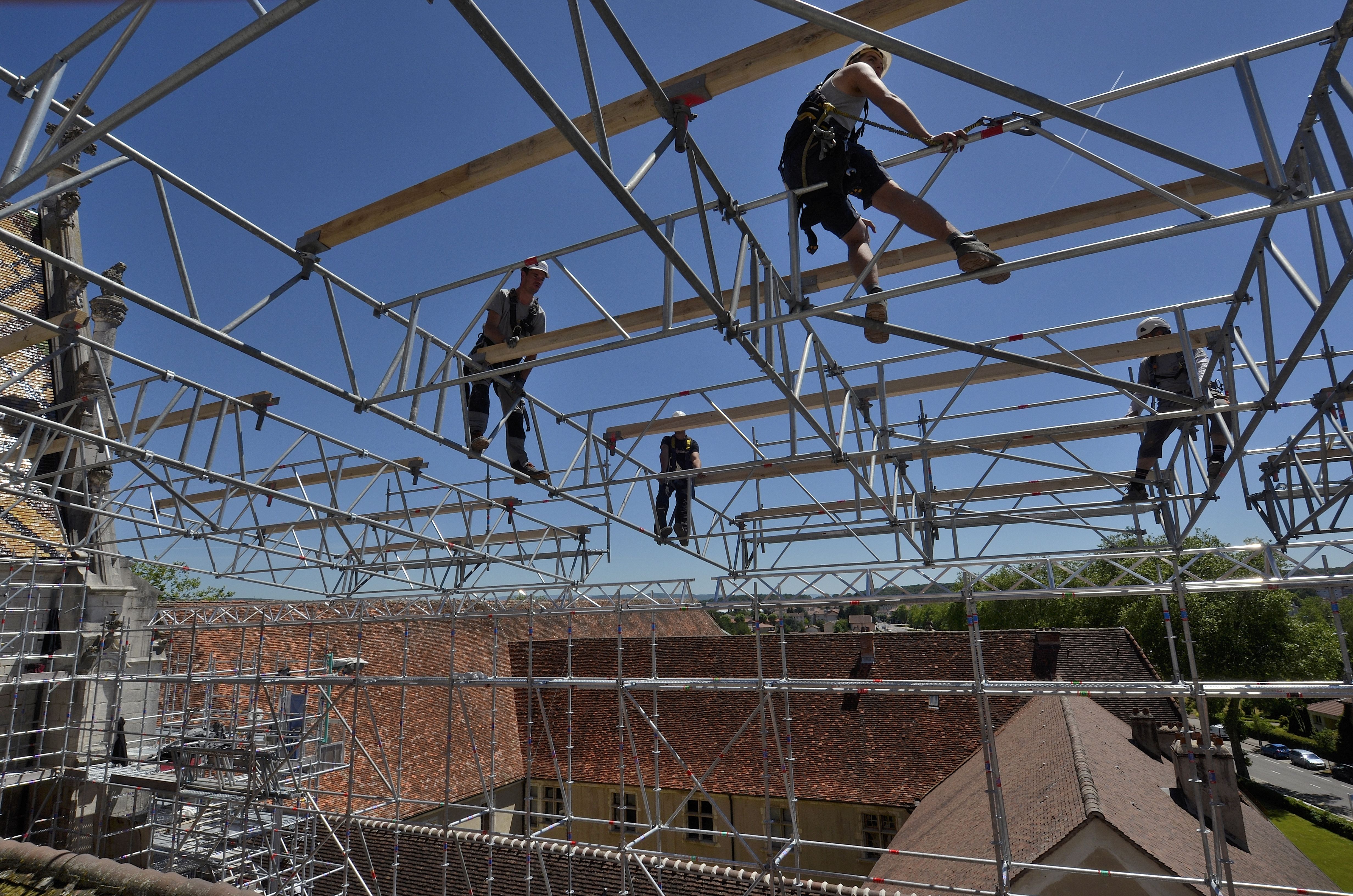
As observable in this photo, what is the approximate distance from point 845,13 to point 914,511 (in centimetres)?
896

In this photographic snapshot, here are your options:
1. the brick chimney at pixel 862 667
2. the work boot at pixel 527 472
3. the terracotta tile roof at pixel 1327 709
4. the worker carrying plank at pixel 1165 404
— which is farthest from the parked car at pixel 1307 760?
the work boot at pixel 527 472

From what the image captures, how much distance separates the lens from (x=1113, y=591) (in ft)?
26.5

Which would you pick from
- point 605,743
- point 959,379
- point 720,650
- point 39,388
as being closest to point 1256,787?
point 720,650

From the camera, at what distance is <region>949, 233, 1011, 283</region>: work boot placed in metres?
4.16

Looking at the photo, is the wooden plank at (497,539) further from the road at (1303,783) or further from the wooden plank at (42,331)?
the road at (1303,783)

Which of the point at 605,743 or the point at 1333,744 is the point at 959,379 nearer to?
the point at 605,743

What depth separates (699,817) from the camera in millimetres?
18531

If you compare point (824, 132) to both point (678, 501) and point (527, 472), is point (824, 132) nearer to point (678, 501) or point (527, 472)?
point (527, 472)

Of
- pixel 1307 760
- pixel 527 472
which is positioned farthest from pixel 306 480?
pixel 1307 760

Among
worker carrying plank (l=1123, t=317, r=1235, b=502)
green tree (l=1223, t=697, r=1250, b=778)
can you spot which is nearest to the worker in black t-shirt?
worker carrying plank (l=1123, t=317, r=1235, b=502)

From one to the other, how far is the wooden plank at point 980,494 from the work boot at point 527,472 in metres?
4.27

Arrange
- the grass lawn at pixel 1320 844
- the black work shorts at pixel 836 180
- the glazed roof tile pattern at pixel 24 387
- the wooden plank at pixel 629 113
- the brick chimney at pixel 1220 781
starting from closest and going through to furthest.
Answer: the wooden plank at pixel 629 113 → the black work shorts at pixel 836 180 → the brick chimney at pixel 1220 781 → the glazed roof tile pattern at pixel 24 387 → the grass lawn at pixel 1320 844

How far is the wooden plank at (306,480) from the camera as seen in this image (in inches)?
469

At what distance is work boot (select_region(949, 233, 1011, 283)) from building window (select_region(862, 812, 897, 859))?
1455 cm
